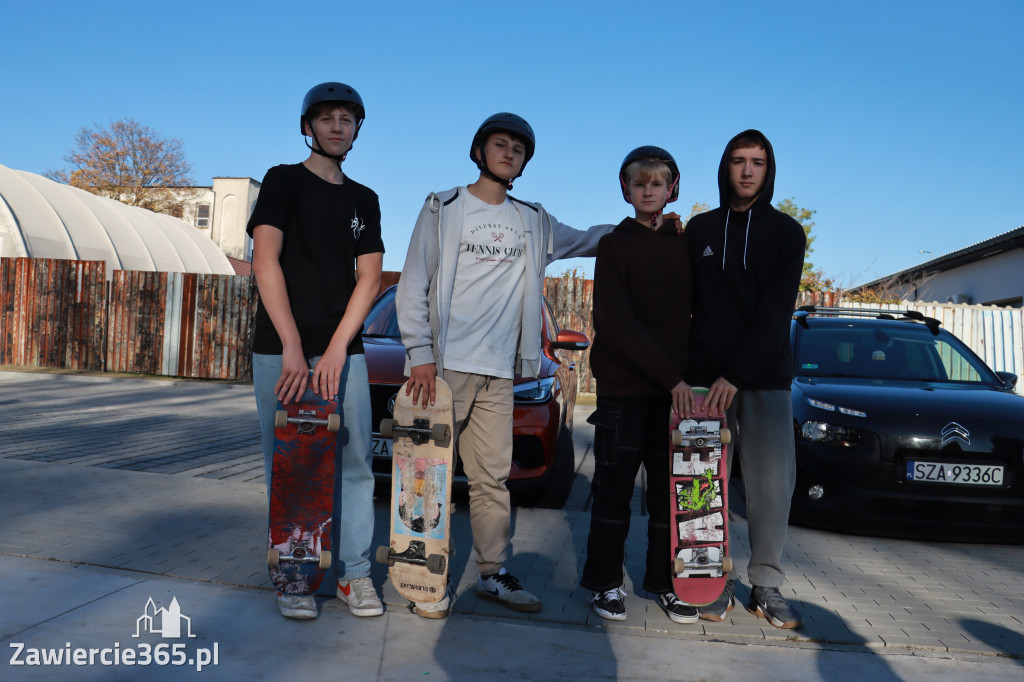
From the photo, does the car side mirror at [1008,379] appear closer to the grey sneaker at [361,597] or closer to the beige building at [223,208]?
the grey sneaker at [361,597]

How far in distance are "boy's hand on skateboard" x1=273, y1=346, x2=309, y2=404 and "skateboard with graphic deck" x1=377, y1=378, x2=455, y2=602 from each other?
0.40m

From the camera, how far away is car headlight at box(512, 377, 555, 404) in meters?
5.18

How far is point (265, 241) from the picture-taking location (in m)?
3.09

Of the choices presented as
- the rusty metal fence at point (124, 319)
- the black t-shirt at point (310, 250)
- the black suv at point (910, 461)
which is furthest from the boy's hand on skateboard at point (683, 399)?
the rusty metal fence at point (124, 319)

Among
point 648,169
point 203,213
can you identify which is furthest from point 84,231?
point 203,213

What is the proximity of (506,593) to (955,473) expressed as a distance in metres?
3.13

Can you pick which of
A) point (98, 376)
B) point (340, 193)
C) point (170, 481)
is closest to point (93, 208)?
point (98, 376)

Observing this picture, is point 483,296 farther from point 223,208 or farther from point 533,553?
point 223,208

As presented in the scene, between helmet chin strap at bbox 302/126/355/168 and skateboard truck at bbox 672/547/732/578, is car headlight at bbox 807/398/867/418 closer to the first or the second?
skateboard truck at bbox 672/547/732/578

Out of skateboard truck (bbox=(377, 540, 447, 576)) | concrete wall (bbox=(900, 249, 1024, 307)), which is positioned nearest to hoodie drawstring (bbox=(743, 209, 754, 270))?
skateboard truck (bbox=(377, 540, 447, 576))

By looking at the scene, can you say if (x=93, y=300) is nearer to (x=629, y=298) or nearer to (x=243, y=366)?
(x=243, y=366)

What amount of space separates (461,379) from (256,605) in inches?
51.6

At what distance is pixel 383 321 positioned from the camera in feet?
20.4

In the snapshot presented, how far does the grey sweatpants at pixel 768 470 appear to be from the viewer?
Answer: 3.31 m
